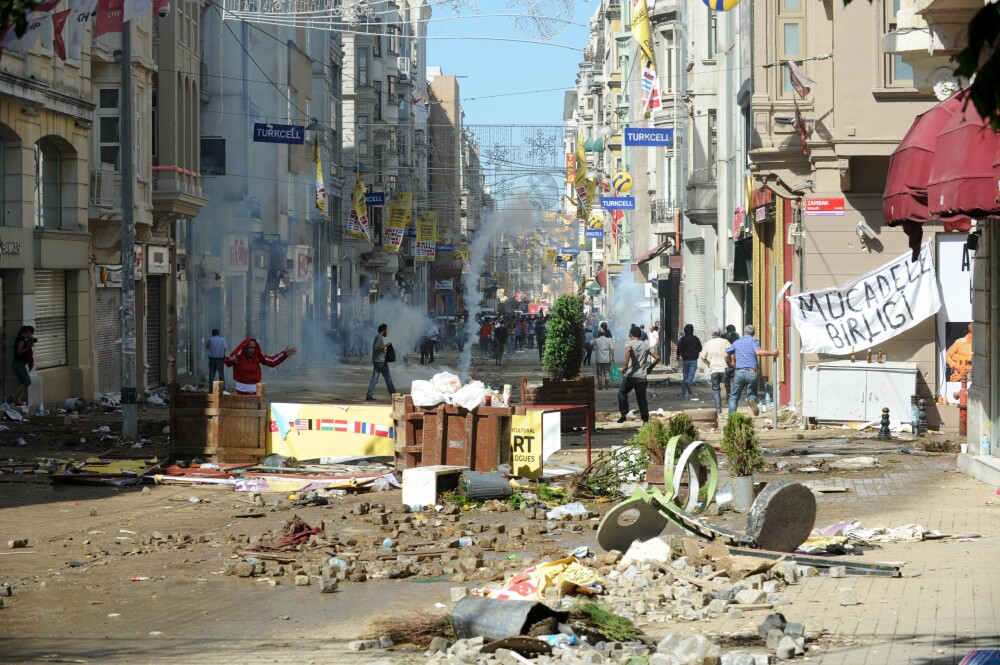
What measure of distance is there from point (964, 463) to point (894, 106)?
763 cm

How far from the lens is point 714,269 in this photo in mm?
41938

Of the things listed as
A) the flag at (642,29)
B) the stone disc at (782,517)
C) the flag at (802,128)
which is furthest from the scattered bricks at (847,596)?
the flag at (642,29)

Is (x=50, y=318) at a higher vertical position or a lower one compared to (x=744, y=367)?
higher

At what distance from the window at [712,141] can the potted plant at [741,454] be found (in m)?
27.7

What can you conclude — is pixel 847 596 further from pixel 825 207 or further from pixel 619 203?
pixel 619 203

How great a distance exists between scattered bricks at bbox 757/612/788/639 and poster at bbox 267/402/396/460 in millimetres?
10076

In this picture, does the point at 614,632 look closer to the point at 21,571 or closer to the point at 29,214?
the point at 21,571

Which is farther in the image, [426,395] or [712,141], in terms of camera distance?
[712,141]

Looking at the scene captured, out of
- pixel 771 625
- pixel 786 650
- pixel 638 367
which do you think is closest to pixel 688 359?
pixel 638 367

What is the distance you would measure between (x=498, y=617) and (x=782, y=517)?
2.99 metres

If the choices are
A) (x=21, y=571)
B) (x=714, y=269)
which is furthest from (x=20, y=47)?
(x=714, y=269)

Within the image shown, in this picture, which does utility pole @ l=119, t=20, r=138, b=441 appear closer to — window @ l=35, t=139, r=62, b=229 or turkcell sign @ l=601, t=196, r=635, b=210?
window @ l=35, t=139, r=62, b=229

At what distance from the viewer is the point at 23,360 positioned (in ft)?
83.4

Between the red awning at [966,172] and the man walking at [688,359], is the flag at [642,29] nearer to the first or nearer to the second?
the man walking at [688,359]
